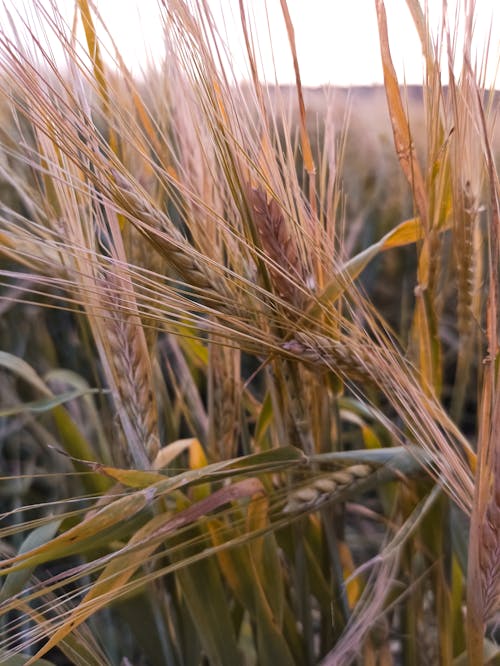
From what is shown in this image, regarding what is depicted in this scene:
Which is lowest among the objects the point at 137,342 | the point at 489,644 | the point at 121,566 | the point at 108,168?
the point at 489,644

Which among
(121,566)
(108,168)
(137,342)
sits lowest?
(121,566)

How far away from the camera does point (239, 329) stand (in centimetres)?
52

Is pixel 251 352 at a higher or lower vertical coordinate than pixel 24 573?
higher

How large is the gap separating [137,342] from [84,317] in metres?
0.15

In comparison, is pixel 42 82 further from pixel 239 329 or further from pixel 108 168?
pixel 239 329

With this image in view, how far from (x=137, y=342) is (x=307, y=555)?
0.73ft

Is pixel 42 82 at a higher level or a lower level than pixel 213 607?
higher

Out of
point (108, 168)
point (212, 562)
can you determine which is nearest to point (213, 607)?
point (212, 562)

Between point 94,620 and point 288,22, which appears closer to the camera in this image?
point 288,22

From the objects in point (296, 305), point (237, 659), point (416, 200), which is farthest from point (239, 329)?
point (237, 659)

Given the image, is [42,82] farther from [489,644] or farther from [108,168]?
[489,644]

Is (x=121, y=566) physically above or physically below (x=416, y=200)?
below

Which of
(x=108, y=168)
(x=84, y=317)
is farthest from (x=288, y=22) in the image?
(x=84, y=317)

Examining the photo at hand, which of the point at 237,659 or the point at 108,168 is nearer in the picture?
the point at 108,168
